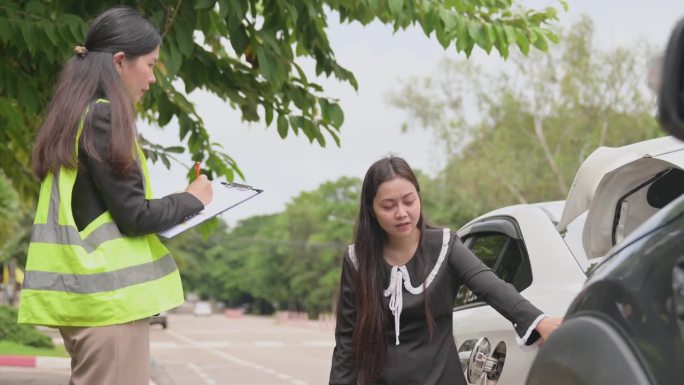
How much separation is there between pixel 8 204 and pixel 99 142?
2159 cm

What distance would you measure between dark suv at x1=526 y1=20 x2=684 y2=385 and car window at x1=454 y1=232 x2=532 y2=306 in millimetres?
2553

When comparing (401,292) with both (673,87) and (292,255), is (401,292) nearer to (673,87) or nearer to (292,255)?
(673,87)

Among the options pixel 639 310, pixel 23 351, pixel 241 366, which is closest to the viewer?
pixel 639 310

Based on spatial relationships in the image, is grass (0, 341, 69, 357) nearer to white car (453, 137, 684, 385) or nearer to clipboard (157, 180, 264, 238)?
white car (453, 137, 684, 385)

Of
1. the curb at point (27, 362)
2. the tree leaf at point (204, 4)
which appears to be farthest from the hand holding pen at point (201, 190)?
the curb at point (27, 362)

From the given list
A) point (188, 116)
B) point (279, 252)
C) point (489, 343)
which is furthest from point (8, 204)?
point (279, 252)

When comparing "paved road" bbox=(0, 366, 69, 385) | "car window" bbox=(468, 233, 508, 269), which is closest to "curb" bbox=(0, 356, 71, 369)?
"paved road" bbox=(0, 366, 69, 385)

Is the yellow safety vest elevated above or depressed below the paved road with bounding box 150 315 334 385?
above

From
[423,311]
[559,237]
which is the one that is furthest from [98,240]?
[559,237]

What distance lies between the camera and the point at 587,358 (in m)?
2.31

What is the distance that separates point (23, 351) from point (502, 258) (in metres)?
17.1

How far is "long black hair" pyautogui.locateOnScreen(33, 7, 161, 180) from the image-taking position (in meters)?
3.17

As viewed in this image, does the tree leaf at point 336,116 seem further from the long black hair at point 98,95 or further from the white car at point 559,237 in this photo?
the long black hair at point 98,95

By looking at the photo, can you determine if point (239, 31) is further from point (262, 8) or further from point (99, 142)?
point (99, 142)
